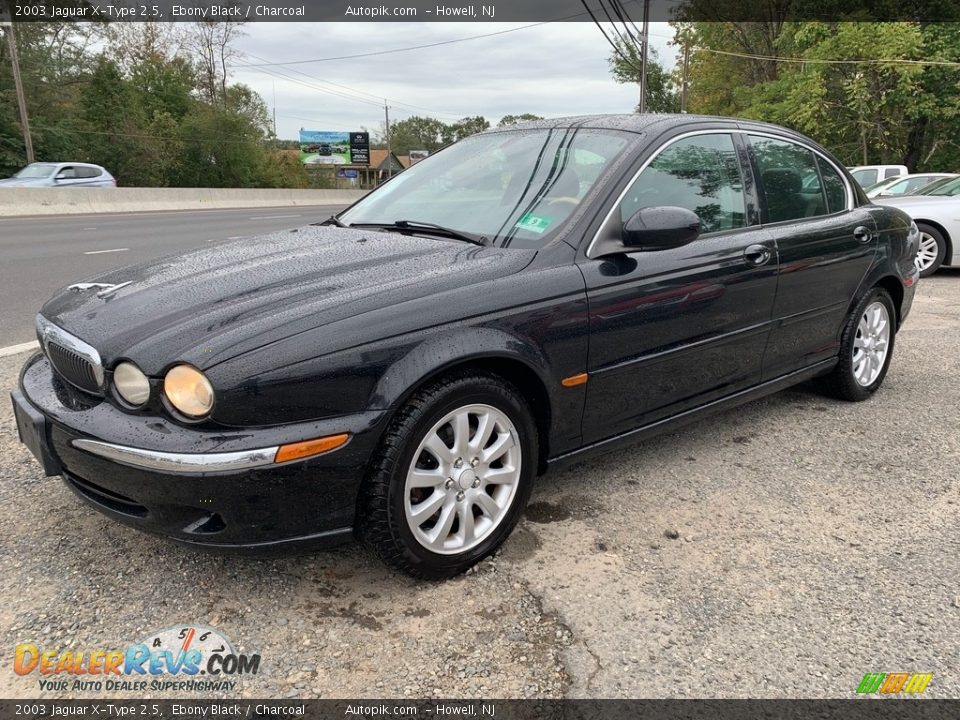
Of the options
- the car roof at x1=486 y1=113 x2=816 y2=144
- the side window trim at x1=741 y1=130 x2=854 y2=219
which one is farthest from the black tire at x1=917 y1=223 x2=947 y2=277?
the car roof at x1=486 y1=113 x2=816 y2=144

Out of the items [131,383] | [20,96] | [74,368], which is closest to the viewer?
[131,383]

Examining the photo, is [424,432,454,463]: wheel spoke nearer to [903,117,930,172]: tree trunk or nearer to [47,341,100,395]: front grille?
[47,341,100,395]: front grille

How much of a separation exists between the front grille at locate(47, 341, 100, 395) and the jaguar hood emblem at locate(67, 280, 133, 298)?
0.25 metres

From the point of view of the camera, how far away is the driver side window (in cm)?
308

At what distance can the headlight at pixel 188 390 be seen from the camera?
6.89ft

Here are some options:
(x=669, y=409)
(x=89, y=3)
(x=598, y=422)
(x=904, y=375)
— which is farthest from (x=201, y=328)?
(x=89, y=3)

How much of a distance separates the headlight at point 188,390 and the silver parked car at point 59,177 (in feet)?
64.9

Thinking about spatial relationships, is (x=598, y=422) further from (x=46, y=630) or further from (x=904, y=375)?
(x=904, y=375)

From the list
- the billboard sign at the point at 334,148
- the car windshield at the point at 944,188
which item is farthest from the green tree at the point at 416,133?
the car windshield at the point at 944,188

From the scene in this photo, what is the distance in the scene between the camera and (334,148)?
A: 71.6 m

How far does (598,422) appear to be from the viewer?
116 inches

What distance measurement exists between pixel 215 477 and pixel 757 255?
2592mm

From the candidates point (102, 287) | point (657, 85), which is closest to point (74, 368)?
point (102, 287)

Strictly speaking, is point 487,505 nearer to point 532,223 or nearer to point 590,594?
point 590,594
